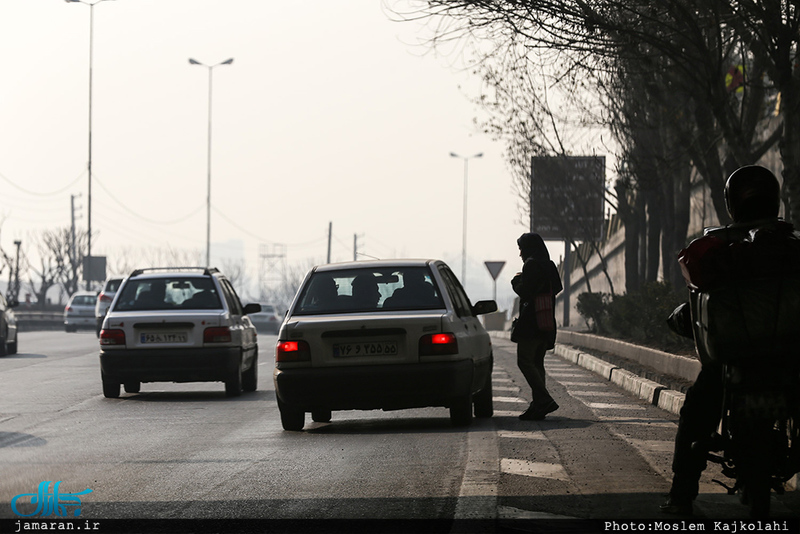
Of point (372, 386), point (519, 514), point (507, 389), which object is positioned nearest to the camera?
point (519, 514)

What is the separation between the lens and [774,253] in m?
5.33

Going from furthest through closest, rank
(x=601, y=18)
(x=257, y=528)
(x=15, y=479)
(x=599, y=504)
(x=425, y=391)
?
(x=601, y=18) → (x=425, y=391) → (x=15, y=479) → (x=599, y=504) → (x=257, y=528)

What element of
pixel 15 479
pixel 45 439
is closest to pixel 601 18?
pixel 45 439

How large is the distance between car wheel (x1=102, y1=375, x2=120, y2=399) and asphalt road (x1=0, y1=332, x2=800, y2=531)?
1.41 feet

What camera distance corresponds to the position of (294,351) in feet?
34.3

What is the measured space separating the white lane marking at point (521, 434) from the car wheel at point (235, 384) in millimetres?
5398

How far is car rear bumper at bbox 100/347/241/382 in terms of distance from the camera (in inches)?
580

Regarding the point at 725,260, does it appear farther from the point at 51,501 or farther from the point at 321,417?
the point at 321,417

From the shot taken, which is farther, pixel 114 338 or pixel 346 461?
pixel 114 338

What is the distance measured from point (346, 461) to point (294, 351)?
1.89m

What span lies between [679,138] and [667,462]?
1335 centimetres

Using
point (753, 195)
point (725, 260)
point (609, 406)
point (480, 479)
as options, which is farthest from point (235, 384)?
point (725, 260)

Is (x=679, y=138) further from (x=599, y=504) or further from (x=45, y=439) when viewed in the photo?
(x=599, y=504)

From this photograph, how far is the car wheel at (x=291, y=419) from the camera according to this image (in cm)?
1081
